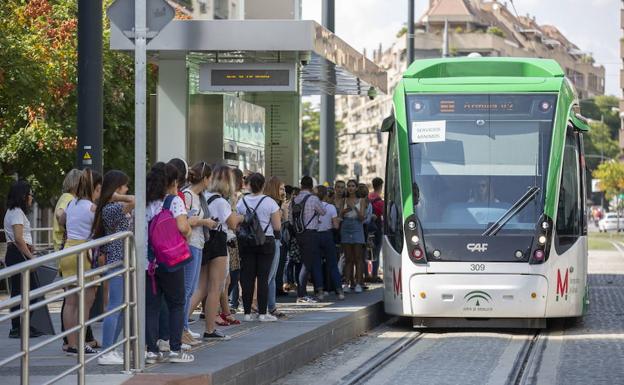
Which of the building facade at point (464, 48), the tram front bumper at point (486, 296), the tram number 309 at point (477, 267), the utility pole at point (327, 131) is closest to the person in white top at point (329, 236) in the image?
the tram front bumper at point (486, 296)

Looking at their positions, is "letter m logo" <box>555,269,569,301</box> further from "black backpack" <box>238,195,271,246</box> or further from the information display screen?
the information display screen

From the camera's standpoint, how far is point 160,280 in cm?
1075

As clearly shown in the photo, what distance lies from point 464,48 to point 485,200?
116666 mm

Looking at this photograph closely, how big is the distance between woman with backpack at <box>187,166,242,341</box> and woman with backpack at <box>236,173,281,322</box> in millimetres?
1236

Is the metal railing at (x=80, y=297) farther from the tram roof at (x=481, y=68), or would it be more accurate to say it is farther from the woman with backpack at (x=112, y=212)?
the tram roof at (x=481, y=68)

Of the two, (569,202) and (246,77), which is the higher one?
(246,77)

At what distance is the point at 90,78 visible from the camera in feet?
46.2

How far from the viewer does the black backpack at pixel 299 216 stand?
18.5 m

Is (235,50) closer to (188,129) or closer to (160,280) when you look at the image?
(188,129)

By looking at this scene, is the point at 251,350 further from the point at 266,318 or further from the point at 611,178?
the point at 611,178

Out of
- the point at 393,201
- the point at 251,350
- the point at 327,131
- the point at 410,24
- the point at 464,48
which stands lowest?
the point at 251,350

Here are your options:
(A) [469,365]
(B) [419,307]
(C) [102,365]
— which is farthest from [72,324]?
(B) [419,307]

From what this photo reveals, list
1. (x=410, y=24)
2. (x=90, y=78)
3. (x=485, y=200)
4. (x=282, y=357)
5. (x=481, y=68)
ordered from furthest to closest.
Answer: (x=410, y=24) < (x=481, y=68) < (x=485, y=200) < (x=90, y=78) < (x=282, y=357)

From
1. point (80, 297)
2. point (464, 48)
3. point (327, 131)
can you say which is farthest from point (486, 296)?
point (464, 48)
